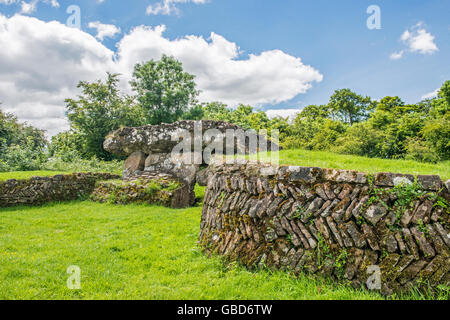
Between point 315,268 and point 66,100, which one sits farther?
point 66,100

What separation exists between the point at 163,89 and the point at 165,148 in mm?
17444

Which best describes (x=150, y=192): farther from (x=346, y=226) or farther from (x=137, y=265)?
(x=346, y=226)

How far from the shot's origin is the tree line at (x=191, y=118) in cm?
1341

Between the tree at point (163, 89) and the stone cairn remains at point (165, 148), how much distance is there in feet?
43.9

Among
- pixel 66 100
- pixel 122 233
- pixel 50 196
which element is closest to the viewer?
pixel 122 233

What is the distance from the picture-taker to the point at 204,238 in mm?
5758

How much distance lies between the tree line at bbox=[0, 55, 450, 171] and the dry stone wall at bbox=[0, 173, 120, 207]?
22.3 feet

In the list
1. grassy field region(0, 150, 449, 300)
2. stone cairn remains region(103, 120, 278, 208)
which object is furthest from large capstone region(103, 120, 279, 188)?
grassy field region(0, 150, 449, 300)

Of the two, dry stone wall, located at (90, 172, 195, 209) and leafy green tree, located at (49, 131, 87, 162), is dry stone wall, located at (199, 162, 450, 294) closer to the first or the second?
dry stone wall, located at (90, 172, 195, 209)

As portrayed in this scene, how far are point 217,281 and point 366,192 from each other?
2.78 metres

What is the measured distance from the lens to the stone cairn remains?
12.9m

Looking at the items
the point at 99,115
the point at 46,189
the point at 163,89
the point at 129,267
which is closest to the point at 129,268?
the point at 129,267

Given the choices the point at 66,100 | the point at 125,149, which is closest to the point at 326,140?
the point at 125,149

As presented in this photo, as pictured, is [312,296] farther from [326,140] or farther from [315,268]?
[326,140]
